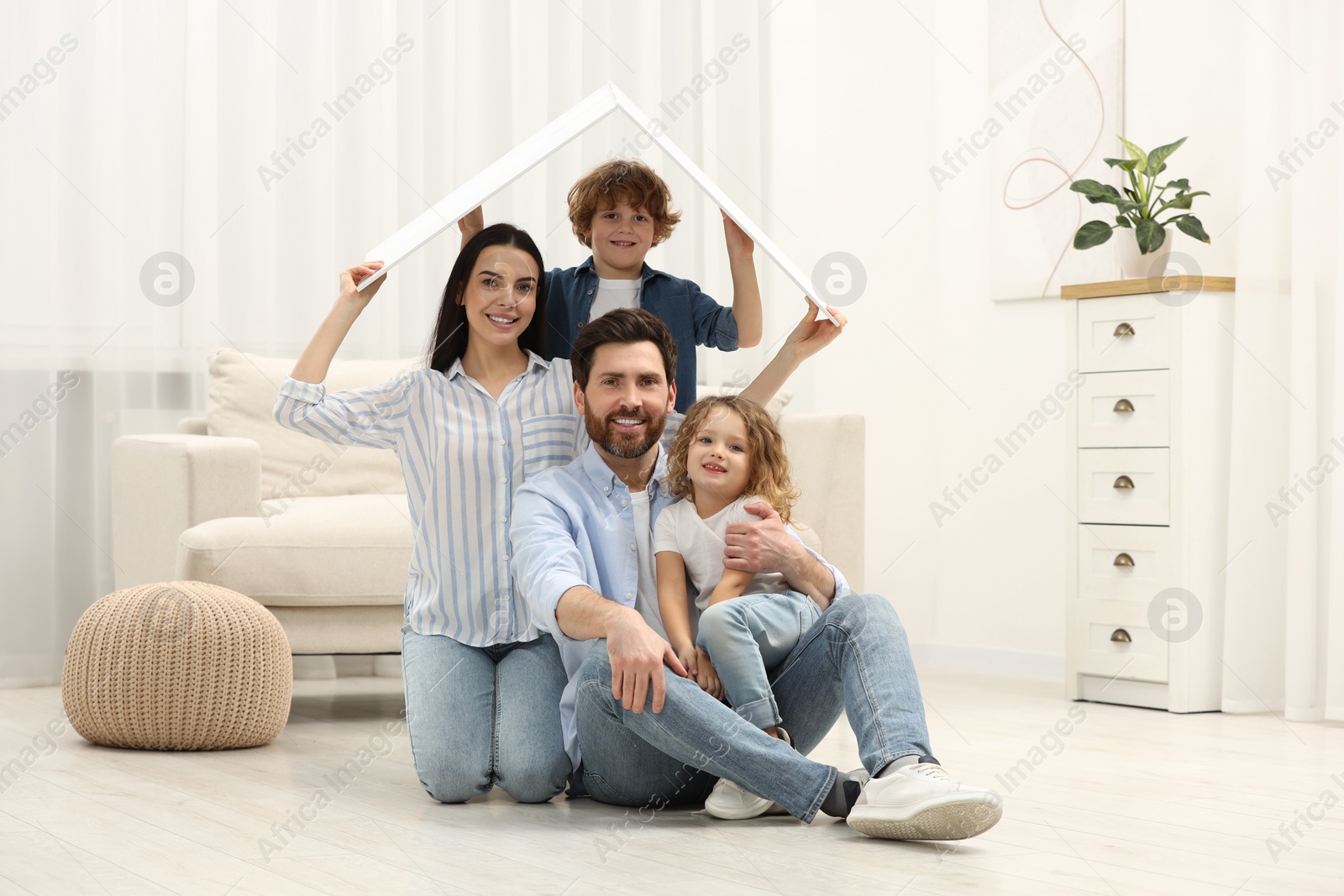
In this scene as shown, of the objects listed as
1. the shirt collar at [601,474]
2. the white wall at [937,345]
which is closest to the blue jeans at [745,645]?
the shirt collar at [601,474]

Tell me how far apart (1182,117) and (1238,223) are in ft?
1.40

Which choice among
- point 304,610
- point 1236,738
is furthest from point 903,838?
point 304,610

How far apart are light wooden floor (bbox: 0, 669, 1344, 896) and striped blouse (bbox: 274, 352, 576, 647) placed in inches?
12.0

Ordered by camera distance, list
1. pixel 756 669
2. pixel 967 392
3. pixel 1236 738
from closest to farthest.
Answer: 1. pixel 756 669
2. pixel 1236 738
3. pixel 967 392

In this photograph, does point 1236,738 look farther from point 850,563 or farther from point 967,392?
point 967,392

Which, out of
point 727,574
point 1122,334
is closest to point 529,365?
point 727,574

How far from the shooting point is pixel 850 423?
346 centimetres

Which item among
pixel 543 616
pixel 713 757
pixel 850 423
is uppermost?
pixel 850 423

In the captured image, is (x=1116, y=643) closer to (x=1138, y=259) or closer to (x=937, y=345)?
(x=1138, y=259)

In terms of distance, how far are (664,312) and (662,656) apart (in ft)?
2.64

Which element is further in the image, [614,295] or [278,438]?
[278,438]

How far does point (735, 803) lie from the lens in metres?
1.97

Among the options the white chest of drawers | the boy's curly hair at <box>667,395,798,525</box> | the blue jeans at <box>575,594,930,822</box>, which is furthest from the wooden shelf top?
the blue jeans at <box>575,594,930,822</box>

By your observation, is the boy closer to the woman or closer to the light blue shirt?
the woman
